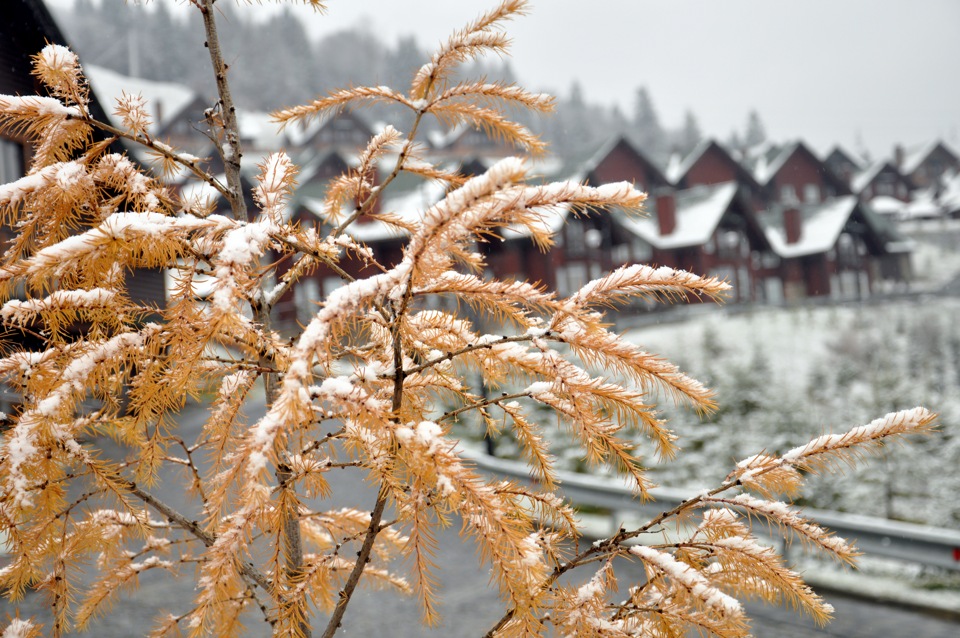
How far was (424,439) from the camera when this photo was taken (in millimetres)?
1415

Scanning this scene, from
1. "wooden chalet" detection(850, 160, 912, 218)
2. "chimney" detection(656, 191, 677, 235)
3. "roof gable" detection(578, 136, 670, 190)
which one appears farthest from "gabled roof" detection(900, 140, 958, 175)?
"chimney" detection(656, 191, 677, 235)

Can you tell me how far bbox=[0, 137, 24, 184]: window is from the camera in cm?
765

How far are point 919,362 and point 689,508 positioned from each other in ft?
60.4

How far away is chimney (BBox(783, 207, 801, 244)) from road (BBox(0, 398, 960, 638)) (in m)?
26.8

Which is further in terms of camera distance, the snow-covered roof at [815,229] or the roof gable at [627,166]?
the roof gable at [627,166]

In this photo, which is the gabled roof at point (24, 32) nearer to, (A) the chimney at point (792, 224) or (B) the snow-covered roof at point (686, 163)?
(A) the chimney at point (792, 224)

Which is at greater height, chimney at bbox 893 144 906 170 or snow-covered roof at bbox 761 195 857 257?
chimney at bbox 893 144 906 170

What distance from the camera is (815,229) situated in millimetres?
31484

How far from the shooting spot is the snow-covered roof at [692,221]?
27016 millimetres

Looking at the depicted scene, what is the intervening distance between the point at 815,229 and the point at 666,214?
27.2 feet

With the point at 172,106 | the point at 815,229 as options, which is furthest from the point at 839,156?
the point at 172,106

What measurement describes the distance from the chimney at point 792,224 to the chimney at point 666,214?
6309 millimetres

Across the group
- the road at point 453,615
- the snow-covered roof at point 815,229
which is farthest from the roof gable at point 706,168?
the road at point 453,615

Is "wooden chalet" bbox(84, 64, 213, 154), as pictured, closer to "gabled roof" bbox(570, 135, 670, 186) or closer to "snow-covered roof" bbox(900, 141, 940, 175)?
"gabled roof" bbox(570, 135, 670, 186)
